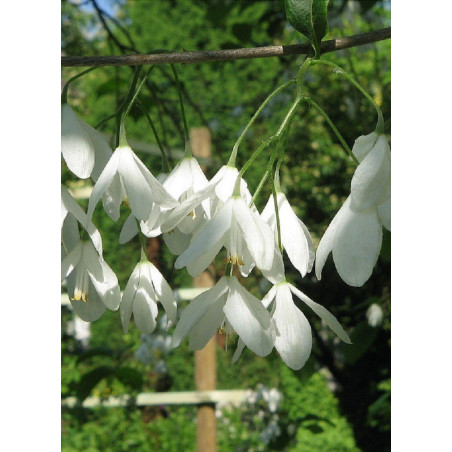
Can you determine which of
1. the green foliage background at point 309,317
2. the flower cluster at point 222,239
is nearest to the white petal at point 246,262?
the flower cluster at point 222,239

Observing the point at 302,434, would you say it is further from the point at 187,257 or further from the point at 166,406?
the point at 187,257

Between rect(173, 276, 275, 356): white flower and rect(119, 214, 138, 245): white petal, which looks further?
rect(119, 214, 138, 245): white petal

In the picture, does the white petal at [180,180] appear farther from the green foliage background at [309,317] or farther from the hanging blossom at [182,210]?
the green foliage background at [309,317]

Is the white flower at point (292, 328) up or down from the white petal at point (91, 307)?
down

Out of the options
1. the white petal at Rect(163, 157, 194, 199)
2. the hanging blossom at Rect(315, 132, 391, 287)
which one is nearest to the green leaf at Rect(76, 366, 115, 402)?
the white petal at Rect(163, 157, 194, 199)

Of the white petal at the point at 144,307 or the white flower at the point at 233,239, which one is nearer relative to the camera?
the white flower at the point at 233,239

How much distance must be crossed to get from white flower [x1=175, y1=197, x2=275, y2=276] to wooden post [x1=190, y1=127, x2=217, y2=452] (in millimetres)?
2280

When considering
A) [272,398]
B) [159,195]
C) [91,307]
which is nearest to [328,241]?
[159,195]

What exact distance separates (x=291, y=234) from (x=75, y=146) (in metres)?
0.19

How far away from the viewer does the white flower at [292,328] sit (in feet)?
1.83

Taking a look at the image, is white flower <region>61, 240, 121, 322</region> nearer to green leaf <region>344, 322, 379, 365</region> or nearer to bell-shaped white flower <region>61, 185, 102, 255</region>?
bell-shaped white flower <region>61, 185, 102, 255</region>

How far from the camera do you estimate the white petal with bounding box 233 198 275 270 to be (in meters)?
0.52

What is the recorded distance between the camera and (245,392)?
137 inches
